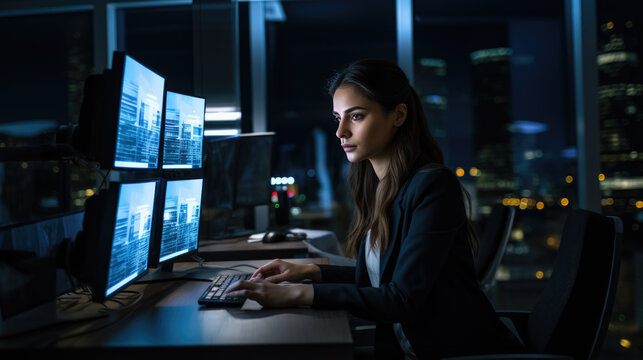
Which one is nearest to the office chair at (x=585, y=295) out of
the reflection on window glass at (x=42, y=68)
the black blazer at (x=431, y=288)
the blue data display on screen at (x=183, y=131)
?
the black blazer at (x=431, y=288)

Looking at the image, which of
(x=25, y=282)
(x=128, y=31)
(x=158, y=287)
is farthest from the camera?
(x=128, y=31)

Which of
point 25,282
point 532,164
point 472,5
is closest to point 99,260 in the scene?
point 25,282

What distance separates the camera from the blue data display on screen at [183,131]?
64.1 inches

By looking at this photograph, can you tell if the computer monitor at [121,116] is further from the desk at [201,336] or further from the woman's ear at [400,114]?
the woman's ear at [400,114]

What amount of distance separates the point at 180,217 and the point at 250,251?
715 millimetres

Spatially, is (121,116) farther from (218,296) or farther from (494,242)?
(494,242)

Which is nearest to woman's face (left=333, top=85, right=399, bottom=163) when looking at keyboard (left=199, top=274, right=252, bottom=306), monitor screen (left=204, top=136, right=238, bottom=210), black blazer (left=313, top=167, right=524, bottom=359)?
black blazer (left=313, top=167, right=524, bottom=359)

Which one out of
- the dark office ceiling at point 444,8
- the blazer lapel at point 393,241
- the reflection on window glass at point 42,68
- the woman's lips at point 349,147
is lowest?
the blazer lapel at point 393,241

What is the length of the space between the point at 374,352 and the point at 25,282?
933mm

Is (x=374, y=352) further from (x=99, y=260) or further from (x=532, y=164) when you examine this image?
(x=532, y=164)

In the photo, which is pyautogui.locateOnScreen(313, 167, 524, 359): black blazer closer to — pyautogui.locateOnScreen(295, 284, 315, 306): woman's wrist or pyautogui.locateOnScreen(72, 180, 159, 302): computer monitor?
pyautogui.locateOnScreen(295, 284, 315, 306): woman's wrist

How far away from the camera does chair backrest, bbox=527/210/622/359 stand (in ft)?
3.40

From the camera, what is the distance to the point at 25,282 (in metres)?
1.01

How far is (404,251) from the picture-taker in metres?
1.11
